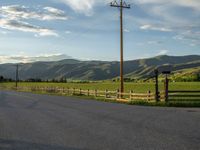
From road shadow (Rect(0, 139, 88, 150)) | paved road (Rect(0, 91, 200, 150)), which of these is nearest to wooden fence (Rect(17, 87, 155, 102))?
paved road (Rect(0, 91, 200, 150))

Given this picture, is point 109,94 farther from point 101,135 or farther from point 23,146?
point 23,146

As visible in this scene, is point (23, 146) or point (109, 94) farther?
point (109, 94)

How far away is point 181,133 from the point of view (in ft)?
42.7

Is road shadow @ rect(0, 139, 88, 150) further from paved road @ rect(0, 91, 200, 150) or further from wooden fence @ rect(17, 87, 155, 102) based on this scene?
wooden fence @ rect(17, 87, 155, 102)

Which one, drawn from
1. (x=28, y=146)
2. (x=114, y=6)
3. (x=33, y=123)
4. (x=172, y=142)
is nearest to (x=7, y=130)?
(x=33, y=123)

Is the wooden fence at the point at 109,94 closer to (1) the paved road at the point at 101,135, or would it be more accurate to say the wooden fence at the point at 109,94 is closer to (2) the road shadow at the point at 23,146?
(1) the paved road at the point at 101,135

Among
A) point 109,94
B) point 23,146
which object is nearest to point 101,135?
point 23,146

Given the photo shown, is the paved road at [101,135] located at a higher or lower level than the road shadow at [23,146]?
higher

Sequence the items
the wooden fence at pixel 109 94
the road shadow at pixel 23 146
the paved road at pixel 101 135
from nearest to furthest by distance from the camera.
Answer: the road shadow at pixel 23 146, the paved road at pixel 101 135, the wooden fence at pixel 109 94

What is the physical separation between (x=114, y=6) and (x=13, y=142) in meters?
29.8

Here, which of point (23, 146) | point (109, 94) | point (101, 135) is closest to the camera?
point (23, 146)

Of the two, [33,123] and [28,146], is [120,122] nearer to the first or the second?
[33,123]

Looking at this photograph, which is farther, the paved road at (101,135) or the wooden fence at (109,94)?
the wooden fence at (109,94)

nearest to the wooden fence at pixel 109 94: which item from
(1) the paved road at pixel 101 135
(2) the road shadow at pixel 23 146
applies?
(1) the paved road at pixel 101 135
